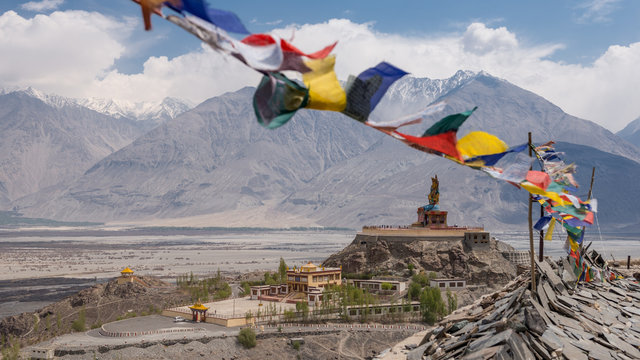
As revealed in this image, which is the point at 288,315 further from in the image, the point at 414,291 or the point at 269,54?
the point at 269,54

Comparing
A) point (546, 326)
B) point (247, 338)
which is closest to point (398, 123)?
point (546, 326)

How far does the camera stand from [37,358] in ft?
144

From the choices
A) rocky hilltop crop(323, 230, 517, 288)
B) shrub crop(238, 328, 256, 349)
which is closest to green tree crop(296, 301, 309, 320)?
shrub crop(238, 328, 256, 349)

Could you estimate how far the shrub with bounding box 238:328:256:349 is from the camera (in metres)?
46.3

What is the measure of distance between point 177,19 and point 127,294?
6937cm

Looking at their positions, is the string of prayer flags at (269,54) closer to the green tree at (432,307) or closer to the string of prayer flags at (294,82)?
the string of prayer flags at (294,82)

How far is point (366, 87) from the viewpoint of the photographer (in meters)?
9.71

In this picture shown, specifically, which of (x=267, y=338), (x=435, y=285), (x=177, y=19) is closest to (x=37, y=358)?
(x=267, y=338)

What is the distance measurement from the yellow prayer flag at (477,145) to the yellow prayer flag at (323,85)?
2.93 metres

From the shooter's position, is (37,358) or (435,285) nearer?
(37,358)

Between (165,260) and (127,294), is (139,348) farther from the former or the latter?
(165,260)

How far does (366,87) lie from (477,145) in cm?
282

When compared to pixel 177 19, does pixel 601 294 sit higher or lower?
lower

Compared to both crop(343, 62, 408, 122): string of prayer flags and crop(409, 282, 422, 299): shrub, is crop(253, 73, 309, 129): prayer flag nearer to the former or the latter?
crop(343, 62, 408, 122): string of prayer flags
